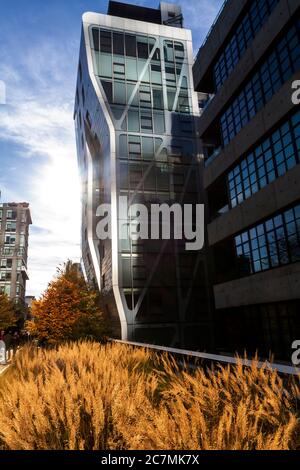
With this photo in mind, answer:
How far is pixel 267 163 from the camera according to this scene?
58.6 feet

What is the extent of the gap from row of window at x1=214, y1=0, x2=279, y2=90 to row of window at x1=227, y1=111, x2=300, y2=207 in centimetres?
664

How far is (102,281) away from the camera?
3803 centimetres

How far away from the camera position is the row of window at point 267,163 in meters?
15.8

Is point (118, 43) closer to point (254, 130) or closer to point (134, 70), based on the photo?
point (134, 70)

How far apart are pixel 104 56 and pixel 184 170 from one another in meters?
16.0

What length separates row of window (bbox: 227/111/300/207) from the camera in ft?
51.7

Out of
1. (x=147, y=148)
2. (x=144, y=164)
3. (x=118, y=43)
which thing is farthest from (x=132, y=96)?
(x=144, y=164)

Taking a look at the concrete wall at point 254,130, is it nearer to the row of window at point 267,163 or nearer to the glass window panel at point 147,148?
the row of window at point 267,163

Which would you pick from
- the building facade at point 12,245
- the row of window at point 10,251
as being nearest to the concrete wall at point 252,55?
the building facade at point 12,245

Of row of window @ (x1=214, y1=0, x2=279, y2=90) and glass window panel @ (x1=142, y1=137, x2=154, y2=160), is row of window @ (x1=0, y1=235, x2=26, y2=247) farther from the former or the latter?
row of window @ (x1=214, y1=0, x2=279, y2=90)

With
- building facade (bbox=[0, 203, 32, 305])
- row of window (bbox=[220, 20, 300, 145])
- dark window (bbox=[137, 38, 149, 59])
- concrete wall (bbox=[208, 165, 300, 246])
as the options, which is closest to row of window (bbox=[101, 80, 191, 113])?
dark window (bbox=[137, 38, 149, 59])

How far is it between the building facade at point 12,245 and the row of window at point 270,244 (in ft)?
261

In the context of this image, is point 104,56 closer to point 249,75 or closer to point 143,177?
point 143,177

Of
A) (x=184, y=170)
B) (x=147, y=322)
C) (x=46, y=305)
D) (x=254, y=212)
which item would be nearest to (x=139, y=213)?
(x=184, y=170)
